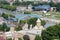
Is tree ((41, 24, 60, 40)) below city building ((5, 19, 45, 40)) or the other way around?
the other way around

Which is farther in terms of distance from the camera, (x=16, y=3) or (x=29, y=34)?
(x=16, y=3)

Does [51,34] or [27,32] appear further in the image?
[27,32]

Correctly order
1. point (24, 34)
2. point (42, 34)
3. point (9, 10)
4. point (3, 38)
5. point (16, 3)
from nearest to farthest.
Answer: point (3, 38), point (42, 34), point (24, 34), point (9, 10), point (16, 3)

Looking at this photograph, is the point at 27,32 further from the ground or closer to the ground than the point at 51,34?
closer to the ground

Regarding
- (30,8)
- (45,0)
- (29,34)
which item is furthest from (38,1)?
(29,34)

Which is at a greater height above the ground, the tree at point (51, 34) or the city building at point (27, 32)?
the tree at point (51, 34)

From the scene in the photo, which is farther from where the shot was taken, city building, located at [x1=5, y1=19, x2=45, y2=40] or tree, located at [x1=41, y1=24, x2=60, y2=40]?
city building, located at [x1=5, y1=19, x2=45, y2=40]

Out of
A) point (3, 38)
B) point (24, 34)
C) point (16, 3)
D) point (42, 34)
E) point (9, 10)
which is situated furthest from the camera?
point (16, 3)

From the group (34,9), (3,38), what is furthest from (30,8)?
(3,38)

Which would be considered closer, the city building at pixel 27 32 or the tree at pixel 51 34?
the tree at pixel 51 34

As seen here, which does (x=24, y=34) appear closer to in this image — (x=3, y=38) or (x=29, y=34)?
(x=29, y=34)

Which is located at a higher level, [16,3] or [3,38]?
[3,38]
